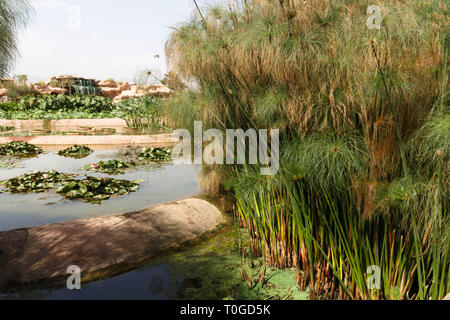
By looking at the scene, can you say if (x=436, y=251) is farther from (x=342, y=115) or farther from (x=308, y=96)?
(x=308, y=96)

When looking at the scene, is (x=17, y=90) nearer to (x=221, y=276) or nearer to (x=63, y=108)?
(x=63, y=108)

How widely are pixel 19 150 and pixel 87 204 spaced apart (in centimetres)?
589

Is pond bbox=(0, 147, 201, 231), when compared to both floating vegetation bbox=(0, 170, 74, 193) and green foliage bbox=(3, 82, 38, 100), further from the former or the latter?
green foliage bbox=(3, 82, 38, 100)

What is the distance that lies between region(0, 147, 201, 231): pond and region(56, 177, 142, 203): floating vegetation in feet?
0.38

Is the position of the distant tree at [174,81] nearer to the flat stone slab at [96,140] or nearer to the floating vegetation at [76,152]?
the floating vegetation at [76,152]

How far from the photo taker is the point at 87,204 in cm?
558

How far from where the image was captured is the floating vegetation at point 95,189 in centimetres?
585

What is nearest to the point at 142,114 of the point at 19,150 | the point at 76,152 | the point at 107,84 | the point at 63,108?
the point at 76,152

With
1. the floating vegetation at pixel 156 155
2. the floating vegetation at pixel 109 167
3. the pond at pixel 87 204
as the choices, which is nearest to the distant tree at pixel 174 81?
the pond at pixel 87 204

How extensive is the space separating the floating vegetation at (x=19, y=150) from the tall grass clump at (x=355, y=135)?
8.59 metres

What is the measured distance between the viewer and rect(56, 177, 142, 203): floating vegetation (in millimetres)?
5852
